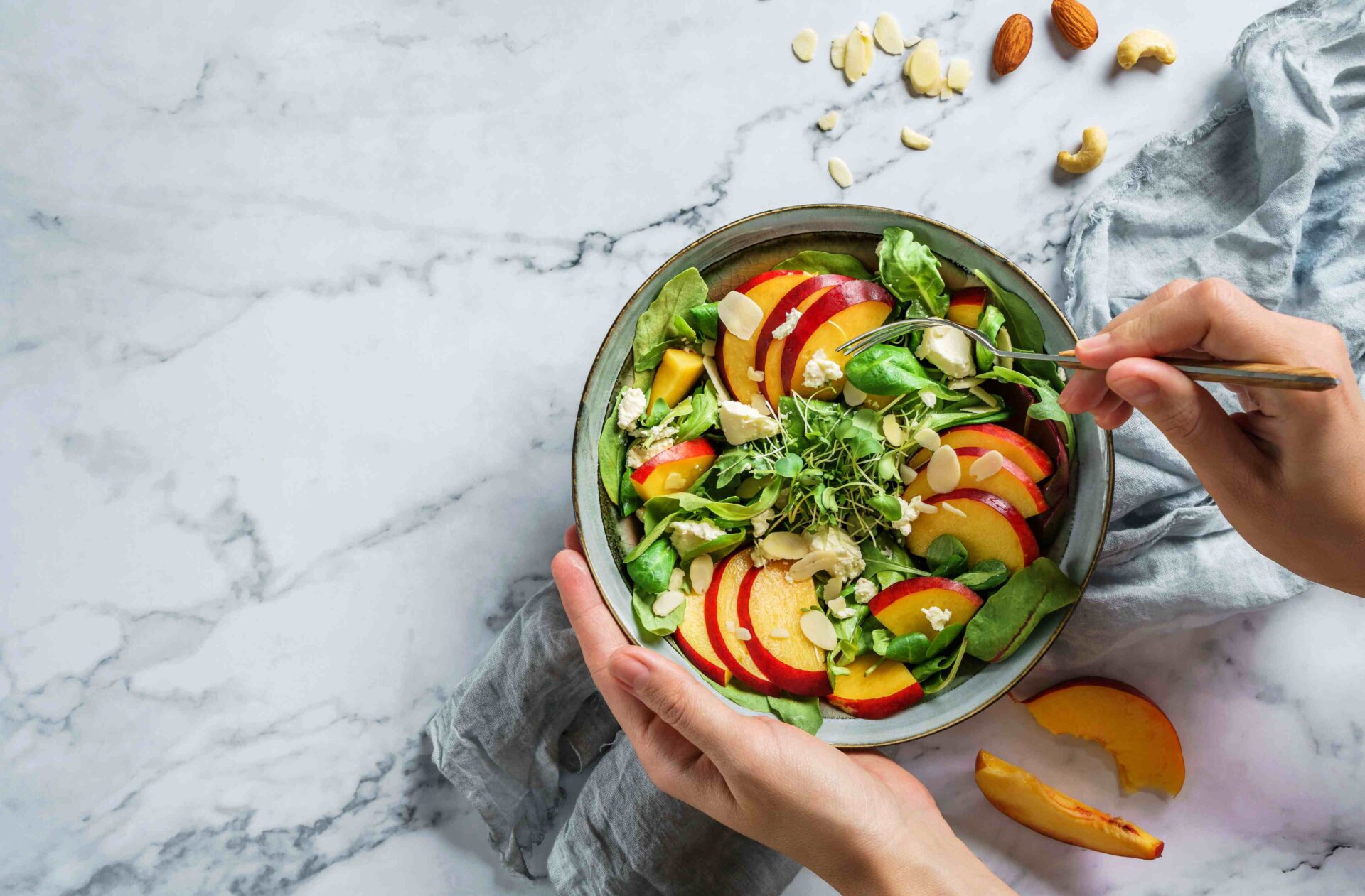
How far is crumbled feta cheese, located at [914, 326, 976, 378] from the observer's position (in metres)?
1.16

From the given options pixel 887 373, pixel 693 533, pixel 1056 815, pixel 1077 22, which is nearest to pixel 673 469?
pixel 693 533

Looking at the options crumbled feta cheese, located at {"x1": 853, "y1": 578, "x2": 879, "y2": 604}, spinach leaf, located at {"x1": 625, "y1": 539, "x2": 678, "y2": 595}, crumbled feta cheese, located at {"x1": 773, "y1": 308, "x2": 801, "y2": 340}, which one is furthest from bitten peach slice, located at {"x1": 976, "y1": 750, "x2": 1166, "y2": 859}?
crumbled feta cheese, located at {"x1": 773, "y1": 308, "x2": 801, "y2": 340}

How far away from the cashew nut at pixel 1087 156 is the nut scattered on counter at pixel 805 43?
419 mm

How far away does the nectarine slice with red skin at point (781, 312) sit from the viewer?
1.18 meters

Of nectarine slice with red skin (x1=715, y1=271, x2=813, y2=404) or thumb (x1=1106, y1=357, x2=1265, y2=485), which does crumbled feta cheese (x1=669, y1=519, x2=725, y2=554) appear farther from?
thumb (x1=1106, y1=357, x2=1265, y2=485)

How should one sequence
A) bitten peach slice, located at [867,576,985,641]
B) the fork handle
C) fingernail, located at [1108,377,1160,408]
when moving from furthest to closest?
bitten peach slice, located at [867,576,985,641], fingernail, located at [1108,377,1160,408], the fork handle

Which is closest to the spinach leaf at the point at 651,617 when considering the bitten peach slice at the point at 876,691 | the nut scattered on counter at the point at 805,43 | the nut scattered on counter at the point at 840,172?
the bitten peach slice at the point at 876,691

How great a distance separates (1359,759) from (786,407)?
3.55 feet

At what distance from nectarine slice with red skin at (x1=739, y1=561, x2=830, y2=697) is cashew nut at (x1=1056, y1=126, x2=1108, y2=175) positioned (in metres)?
0.76

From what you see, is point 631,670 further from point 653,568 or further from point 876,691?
point 876,691

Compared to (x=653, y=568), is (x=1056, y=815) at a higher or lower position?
lower

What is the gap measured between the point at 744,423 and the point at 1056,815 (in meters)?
0.78

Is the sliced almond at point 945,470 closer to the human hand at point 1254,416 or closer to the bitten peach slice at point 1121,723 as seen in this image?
the human hand at point 1254,416

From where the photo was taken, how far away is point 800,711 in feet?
3.86
